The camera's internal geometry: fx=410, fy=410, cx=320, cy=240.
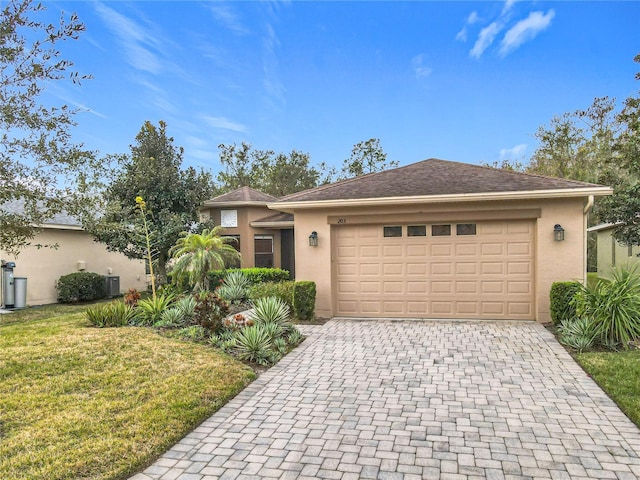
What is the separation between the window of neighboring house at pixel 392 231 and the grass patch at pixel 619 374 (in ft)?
15.1

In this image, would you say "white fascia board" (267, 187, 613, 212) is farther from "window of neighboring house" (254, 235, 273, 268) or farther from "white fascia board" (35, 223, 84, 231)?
"white fascia board" (35, 223, 84, 231)

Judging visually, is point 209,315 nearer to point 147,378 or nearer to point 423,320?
point 147,378

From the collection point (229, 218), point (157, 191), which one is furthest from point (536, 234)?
point (157, 191)

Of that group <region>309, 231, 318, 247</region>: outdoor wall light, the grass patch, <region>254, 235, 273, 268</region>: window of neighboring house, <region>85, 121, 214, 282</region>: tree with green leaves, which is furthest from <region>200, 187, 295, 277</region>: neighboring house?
the grass patch

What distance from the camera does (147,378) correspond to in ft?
17.9

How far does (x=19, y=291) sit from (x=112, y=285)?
313 cm

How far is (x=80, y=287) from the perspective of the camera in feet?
44.8

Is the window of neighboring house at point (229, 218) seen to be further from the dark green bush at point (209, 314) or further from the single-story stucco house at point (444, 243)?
the dark green bush at point (209, 314)

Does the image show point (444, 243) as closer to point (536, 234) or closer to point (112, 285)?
point (536, 234)

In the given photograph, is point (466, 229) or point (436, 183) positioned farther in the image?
point (436, 183)

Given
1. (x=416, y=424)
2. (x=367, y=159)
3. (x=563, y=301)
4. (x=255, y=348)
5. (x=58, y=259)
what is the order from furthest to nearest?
(x=367, y=159), (x=58, y=259), (x=563, y=301), (x=255, y=348), (x=416, y=424)

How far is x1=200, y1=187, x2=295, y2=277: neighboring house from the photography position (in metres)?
17.0

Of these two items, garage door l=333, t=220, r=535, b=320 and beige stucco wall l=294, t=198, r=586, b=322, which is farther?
garage door l=333, t=220, r=535, b=320

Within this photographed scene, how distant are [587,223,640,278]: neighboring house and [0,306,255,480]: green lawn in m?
17.1
